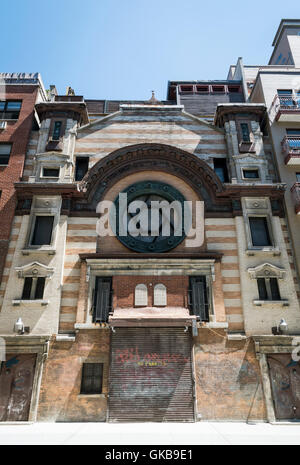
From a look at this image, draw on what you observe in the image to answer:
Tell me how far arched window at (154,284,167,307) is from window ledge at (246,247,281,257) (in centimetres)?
494

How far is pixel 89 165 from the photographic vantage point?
61.7 ft

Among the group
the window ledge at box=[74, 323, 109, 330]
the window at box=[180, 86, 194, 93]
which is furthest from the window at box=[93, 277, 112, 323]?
the window at box=[180, 86, 194, 93]

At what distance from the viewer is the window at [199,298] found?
50.0ft

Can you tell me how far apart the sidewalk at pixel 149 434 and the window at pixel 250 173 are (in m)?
12.9

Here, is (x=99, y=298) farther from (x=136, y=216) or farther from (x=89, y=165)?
(x=89, y=165)

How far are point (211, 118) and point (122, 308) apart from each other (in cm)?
1823

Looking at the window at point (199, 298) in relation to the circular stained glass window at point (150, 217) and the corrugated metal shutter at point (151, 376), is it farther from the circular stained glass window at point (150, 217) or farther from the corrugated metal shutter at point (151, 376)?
the circular stained glass window at point (150, 217)

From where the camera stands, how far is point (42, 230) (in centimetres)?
1688

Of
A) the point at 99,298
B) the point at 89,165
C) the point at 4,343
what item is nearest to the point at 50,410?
the point at 4,343

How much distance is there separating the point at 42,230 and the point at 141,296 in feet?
22.0

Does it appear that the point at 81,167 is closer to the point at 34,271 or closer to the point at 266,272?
the point at 34,271

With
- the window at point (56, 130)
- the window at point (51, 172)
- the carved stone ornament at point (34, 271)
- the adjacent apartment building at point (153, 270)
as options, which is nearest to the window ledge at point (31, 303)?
the adjacent apartment building at point (153, 270)

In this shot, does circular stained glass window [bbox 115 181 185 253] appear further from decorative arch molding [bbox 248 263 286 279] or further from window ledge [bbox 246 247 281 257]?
decorative arch molding [bbox 248 263 286 279]

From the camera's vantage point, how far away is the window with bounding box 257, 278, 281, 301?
15.5 m
